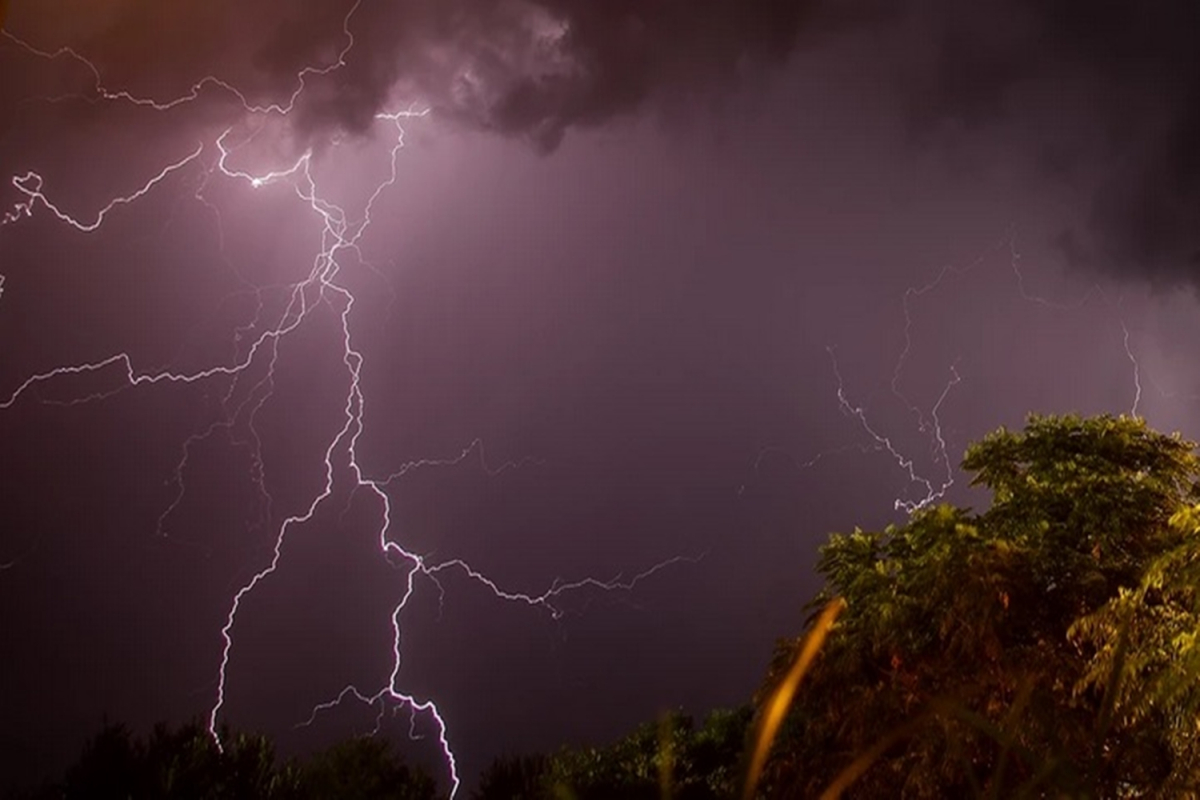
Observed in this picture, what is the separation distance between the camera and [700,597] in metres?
98.2

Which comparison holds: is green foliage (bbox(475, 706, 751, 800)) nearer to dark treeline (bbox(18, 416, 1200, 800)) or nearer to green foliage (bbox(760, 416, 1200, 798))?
dark treeline (bbox(18, 416, 1200, 800))

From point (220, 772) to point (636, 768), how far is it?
295 inches

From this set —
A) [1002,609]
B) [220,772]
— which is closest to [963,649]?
[1002,609]

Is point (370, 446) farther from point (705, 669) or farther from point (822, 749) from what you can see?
point (822, 749)

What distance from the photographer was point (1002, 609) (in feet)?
31.2

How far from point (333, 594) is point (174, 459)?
50.5 ft

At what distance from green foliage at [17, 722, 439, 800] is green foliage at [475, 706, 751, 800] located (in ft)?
4.26

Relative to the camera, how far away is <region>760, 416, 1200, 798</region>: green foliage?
9.13 meters

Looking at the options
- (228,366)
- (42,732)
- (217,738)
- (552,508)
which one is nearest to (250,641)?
(42,732)

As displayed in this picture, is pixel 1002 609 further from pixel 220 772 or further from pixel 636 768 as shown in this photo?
pixel 220 772

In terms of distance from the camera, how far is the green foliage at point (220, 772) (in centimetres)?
870

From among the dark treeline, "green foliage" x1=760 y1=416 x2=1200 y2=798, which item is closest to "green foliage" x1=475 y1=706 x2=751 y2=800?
the dark treeline

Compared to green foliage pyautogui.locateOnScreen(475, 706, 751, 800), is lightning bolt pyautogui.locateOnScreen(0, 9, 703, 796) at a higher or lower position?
higher

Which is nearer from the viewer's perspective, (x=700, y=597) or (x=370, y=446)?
(x=370, y=446)
